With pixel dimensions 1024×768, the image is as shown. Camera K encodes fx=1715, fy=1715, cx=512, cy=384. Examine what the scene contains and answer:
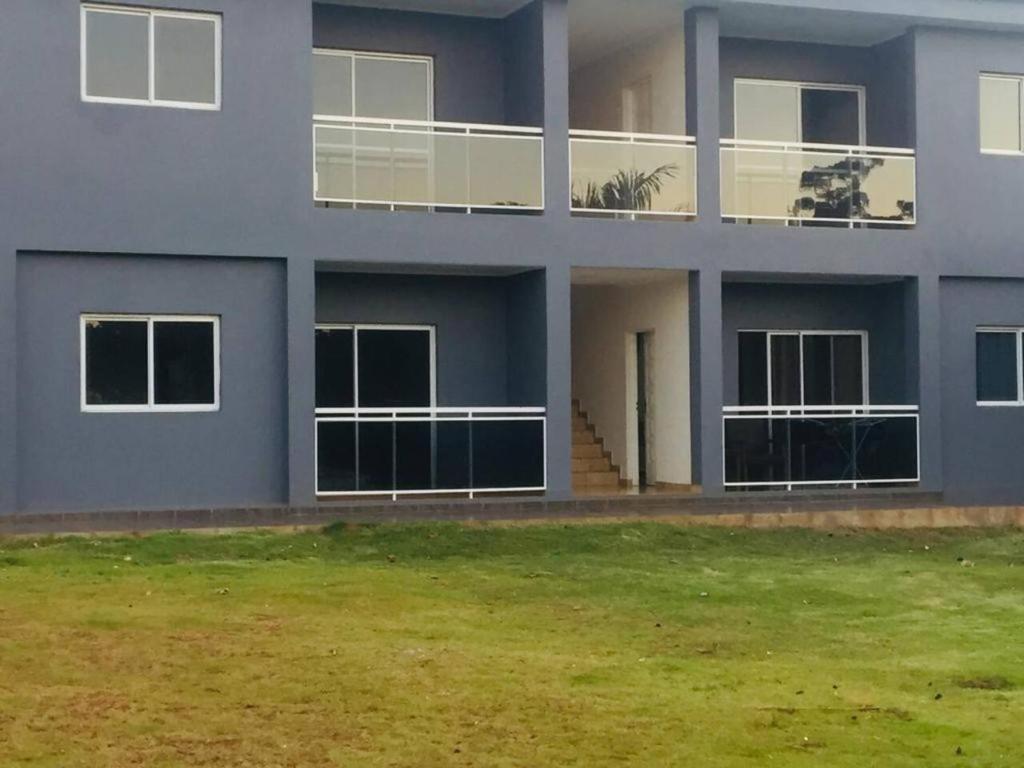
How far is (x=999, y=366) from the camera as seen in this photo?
24.9 meters

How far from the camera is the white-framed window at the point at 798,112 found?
81.7 ft

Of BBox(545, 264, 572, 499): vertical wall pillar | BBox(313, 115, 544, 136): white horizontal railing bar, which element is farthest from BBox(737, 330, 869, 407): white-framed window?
BBox(313, 115, 544, 136): white horizontal railing bar

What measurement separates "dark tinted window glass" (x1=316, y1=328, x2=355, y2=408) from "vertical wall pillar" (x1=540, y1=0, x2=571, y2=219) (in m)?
3.31

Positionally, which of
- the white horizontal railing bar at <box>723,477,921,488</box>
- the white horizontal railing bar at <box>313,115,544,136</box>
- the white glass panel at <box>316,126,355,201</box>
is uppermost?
the white horizontal railing bar at <box>313,115,544,136</box>

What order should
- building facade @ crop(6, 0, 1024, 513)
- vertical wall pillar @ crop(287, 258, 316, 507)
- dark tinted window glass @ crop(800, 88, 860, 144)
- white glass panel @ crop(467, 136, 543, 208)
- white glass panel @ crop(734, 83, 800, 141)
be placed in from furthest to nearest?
dark tinted window glass @ crop(800, 88, 860, 144), white glass panel @ crop(734, 83, 800, 141), white glass panel @ crop(467, 136, 543, 208), vertical wall pillar @ crop(287, 258, 316, 507), building facade @ crop(6, 0, 1024, 513)

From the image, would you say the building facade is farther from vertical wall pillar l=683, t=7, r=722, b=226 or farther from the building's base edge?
the building's base edge

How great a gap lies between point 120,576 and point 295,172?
628 centimetres

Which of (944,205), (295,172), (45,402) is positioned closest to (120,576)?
(45,402)

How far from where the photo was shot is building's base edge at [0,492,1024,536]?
62.9ft

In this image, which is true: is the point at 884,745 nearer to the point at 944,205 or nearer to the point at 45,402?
the point at 45,402

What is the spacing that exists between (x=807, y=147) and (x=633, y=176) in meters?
2.59

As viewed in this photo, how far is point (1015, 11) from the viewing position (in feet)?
79.0

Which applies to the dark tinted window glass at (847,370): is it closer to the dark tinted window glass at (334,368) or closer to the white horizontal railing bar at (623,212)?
the white horizontal railing bar at (623,212)

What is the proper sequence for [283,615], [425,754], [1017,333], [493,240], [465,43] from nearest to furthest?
[425,754], [283,615], [493,240], [465,43], [1017,333]
